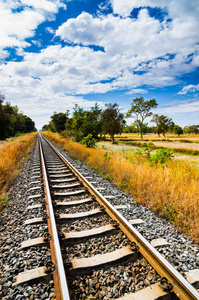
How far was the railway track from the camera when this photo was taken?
178 centimetres

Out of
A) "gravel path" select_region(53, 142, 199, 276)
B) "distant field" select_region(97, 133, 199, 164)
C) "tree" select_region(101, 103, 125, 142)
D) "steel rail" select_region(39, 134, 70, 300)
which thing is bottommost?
"gravel path" select_region(53, 142, 199, 276)

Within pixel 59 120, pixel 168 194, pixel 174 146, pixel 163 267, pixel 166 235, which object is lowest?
pixel 166 235

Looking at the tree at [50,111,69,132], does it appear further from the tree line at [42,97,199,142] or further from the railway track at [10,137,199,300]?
the railway track at [10,137,199,300]

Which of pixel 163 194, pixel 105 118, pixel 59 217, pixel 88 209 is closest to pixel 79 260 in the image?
pixel 59 217

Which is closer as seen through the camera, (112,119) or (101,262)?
(101,262)

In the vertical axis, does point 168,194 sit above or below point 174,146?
below

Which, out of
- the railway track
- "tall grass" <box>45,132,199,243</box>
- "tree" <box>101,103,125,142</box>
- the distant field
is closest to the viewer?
the railway track

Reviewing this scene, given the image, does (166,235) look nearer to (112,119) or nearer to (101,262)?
(101,262)

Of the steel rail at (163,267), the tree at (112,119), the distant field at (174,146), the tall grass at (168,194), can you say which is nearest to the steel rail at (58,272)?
the steel rail at (163,267)

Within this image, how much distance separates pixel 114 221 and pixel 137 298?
1378 mm

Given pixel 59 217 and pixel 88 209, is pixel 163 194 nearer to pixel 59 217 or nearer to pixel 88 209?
pixel 88 209

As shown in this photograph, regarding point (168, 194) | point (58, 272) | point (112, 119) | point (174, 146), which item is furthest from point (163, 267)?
point (112, 119)

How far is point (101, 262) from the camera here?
2.17 metres

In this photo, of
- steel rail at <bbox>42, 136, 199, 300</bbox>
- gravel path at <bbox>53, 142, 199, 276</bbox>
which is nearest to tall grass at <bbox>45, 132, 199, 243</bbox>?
gravel path at <bbox>53, 142, 199, 276</bbox>
